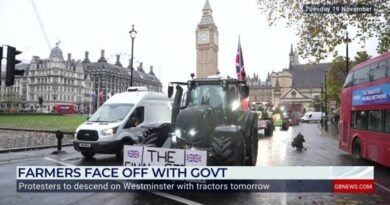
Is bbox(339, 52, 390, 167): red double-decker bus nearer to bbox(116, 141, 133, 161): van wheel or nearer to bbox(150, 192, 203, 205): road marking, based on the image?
bbox(150, 192, 203, 205): road marking

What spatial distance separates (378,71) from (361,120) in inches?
101

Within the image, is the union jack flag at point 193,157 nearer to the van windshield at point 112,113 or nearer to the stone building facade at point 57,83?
the van windshield at point 112,113

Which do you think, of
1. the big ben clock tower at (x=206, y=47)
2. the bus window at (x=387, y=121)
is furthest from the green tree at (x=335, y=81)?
the big ben clock tower at (x=206, y=47)

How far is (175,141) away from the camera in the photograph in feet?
28.9

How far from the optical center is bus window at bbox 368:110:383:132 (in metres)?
12.4

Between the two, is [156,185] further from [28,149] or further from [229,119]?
[28,149]

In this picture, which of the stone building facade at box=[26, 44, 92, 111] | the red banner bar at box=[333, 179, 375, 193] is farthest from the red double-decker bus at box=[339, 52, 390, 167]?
the stone building facade at box=[26, 44, 92, 111]

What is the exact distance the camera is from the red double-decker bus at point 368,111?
39.2 feet

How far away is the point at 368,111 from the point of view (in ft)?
44.3

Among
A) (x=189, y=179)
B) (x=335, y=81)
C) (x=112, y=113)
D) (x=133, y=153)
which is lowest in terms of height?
(x=189, y=179)

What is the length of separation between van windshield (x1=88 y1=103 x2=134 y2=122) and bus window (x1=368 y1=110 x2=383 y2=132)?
914 centimetres

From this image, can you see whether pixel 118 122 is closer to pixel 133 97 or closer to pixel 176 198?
pixel 133 97

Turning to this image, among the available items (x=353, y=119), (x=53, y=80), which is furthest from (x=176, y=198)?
(x=53, y=80)

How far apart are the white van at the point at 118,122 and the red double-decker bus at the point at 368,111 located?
7540 mm
